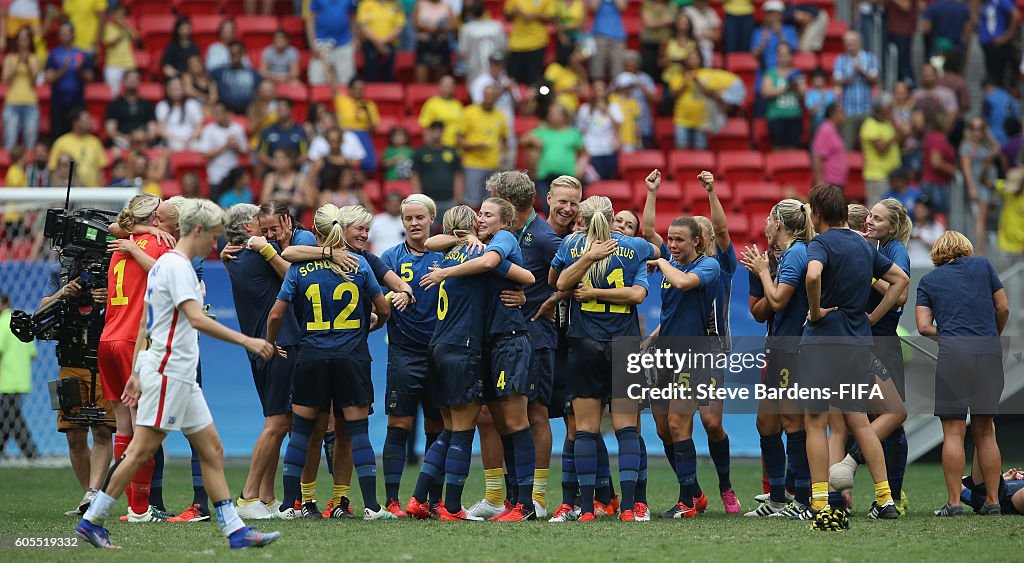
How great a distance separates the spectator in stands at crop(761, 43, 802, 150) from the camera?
59.7 feet

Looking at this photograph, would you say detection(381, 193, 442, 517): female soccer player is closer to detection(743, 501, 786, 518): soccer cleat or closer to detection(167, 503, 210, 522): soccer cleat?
detection(167, 503, 210, 522): soccer cleat

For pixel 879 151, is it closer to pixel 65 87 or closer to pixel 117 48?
pixel 117 48

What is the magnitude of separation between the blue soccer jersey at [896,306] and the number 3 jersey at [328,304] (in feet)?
12.1

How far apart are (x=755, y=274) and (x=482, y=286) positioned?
2072 mm

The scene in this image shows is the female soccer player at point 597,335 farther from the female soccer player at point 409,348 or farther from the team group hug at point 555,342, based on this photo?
the female soccer player at point 409,348

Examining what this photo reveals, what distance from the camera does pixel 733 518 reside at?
9.30 m

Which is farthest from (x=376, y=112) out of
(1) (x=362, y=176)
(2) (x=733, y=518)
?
(2) (x=733, y=518)

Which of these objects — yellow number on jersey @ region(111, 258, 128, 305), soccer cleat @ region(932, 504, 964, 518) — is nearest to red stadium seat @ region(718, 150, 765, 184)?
soccer cleat @ region(932, 504, 964, 518)

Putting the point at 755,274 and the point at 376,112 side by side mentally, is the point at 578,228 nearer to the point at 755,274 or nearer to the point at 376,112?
the point at 755,274

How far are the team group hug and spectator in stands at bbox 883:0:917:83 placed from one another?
10696mm

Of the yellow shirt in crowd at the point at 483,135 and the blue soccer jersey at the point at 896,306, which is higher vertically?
the yellow shirt in crowd at the point at 483,135

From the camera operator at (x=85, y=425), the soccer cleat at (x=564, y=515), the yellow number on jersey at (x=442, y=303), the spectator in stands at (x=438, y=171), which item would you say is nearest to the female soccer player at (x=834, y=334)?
the soccer cleat at (x=564, y=515)

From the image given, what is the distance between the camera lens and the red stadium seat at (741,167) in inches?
707

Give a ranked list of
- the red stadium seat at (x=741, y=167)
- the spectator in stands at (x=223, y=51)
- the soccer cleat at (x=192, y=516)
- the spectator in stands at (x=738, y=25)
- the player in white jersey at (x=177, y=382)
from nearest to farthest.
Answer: the player in white jersey at (x=177, y=382) < the soccer cleat at (x=192, y=516) < the red stadium seat at (x=741, y=167) < the spectator in stands at (x=223, y=51) < the spectator in stands at (x=738, y=25)
